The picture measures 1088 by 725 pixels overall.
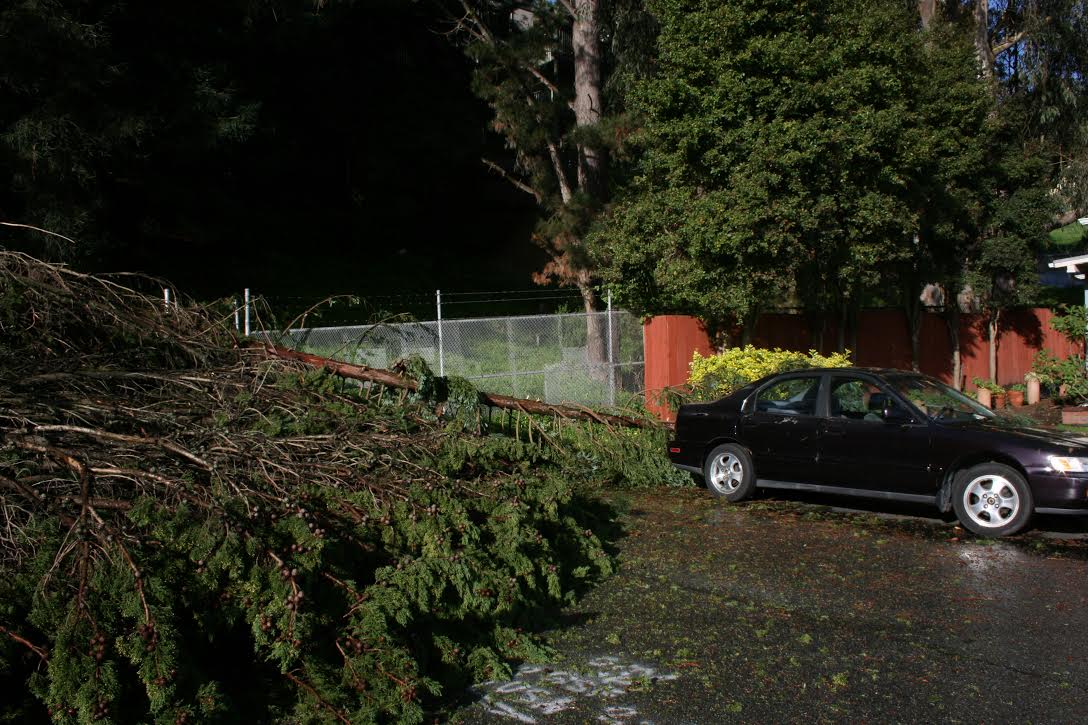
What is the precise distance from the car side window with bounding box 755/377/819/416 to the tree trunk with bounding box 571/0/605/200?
1006 cm

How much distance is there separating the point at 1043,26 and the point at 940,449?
20.9 m

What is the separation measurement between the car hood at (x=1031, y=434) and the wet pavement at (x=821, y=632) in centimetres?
84

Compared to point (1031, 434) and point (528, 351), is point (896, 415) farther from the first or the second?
point (528, 351)

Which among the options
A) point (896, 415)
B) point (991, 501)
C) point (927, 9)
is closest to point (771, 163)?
point (896, 415)

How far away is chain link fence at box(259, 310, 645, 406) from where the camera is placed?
47.2 feet

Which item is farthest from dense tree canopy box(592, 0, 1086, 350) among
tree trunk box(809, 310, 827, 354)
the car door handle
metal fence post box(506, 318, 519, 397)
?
the car door handle

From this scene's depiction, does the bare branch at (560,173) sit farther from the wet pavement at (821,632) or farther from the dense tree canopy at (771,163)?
the wet pavement at (821,632)

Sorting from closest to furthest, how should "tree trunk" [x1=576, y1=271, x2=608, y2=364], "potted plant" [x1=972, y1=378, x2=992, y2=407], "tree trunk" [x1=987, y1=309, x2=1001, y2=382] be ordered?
"tree trunk" [x1=576, y1=271, x2=608, y2=364], "potted plant" [x1=972, y1=378, x2=992, y2=407], "tree trunk" [x1=987, y1=309, x2=1001, y2=382]

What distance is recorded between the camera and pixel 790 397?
1062 centimetres

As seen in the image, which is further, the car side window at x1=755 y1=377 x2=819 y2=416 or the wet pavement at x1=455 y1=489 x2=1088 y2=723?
the car side window at x1=755 y1=377 x2=819 y2=416

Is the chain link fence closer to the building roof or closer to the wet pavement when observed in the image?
the wet pavement

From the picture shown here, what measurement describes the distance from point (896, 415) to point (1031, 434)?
1.19m

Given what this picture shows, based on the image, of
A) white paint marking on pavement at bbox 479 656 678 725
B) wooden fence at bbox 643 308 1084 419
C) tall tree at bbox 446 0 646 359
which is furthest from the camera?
tall tree at bbox 446 0 646 359

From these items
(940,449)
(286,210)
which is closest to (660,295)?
(940,449)
